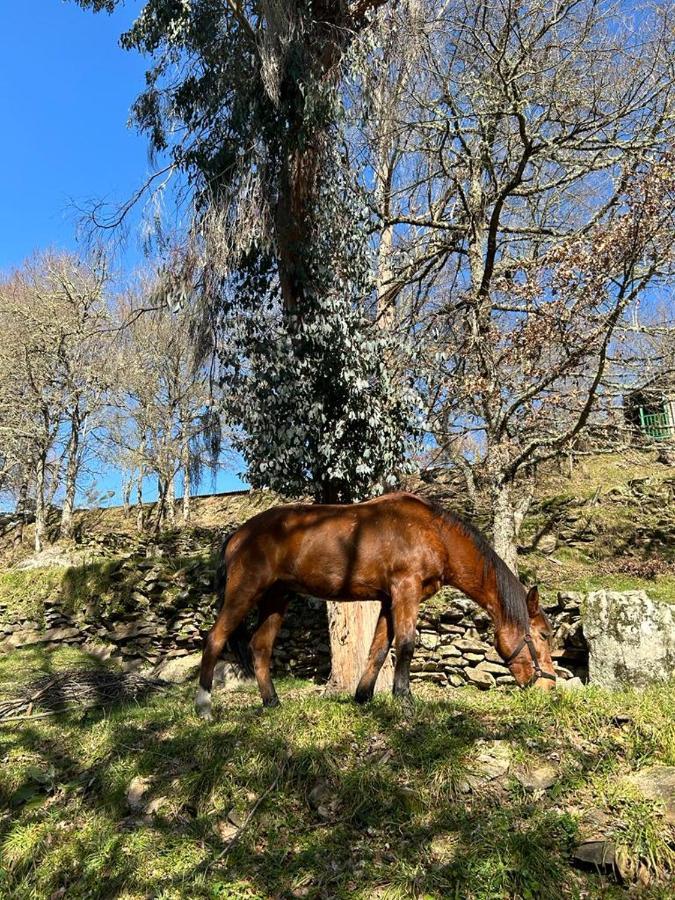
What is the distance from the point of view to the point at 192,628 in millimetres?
9508

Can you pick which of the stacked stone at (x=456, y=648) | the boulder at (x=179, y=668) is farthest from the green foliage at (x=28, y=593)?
the stacked stone at (x=456, y=648)

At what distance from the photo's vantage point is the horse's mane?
4820mm

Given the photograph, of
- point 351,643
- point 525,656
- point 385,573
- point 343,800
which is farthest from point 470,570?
point 351,643

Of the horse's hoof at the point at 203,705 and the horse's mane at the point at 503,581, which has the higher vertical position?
the horse's mane at the point at 503,581

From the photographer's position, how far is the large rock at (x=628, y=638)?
642 cm

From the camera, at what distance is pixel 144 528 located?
22.1 m

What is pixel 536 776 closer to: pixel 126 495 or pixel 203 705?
pixel 203 705

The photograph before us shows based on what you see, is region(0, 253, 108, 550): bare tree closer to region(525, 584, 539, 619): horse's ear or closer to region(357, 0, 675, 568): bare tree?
region(357, 0, 675, 568): bare tree

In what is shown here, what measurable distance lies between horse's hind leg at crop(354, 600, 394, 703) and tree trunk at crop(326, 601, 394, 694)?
185cm

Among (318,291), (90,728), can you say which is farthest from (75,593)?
(318,291)

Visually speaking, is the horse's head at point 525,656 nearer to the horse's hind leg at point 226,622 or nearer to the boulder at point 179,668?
the horse's hind leg at point 226,622

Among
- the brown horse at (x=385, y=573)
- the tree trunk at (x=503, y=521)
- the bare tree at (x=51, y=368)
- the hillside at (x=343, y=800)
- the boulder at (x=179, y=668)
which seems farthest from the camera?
the bare tree at (x=51, y=368)

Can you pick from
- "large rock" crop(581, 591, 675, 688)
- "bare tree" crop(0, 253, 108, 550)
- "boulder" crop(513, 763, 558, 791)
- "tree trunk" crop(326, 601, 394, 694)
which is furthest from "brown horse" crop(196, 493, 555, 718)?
"bare tree" crop(0, 253, 108, 550)

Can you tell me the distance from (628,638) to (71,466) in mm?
17556
